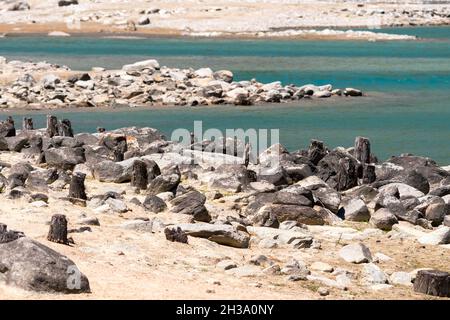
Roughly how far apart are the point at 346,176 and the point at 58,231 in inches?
390

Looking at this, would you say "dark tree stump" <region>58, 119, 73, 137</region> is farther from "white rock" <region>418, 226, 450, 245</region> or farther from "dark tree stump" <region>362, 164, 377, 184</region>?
"white rock" <region>418, 226, 450, 245</region>

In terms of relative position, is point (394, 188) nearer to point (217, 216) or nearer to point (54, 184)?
point (217, 216)

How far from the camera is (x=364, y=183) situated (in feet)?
80.8

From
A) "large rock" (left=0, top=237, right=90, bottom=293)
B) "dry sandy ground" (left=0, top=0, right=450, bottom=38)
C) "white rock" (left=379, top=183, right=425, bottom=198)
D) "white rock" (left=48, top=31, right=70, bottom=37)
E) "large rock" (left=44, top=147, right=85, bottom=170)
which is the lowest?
"dry sandy ground" (left=0, top=0, right=450, bottom=38)

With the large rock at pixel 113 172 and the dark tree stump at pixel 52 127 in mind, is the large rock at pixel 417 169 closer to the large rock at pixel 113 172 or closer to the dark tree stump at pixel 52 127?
the large rock at pixel 113 172

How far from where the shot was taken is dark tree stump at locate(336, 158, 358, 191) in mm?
24219

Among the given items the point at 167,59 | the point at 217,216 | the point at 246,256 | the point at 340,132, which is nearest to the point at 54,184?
the point at 217,216

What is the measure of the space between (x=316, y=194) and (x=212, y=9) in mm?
118670

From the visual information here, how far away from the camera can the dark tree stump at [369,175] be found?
81.1ft

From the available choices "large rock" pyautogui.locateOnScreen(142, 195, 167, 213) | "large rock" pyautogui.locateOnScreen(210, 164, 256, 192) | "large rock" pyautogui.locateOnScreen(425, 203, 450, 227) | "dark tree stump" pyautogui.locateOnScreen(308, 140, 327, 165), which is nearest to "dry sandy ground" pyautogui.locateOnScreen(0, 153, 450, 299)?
"large rock" pyautogui.locateOnScreen(142, 195, 167, 213)

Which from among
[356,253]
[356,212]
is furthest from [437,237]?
[356,253]

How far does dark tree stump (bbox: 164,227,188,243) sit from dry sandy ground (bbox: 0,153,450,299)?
0.14 meters

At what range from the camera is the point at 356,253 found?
57.0ft

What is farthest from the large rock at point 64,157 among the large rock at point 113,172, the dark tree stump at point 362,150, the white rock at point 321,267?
the white rock at point 321,267
